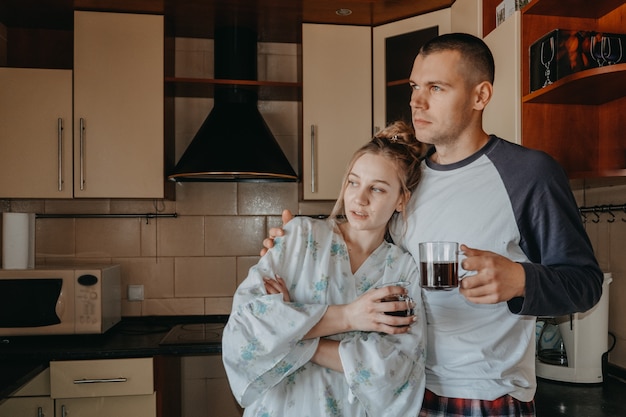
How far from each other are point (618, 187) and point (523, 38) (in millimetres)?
674

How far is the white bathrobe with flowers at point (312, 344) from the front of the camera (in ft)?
4.02

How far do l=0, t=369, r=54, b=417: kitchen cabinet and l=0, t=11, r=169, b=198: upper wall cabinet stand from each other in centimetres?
84

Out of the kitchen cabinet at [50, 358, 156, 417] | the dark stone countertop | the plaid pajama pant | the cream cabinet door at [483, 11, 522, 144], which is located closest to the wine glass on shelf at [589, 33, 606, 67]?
the cream cabinet door at [483, 11, 522, 144]

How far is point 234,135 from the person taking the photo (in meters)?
2.71

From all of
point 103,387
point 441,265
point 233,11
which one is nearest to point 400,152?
point 441,265

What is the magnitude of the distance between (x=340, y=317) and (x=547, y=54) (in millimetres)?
1218

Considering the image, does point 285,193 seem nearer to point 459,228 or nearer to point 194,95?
point 194,95

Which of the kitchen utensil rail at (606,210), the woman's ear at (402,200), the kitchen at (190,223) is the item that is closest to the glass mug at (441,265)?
the woman's ear at (402,200)

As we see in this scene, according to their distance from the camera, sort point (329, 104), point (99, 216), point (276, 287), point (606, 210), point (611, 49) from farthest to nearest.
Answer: point (99, 216) < point (329, 104) < point (606, 210) < point (611, 49) < point (276, 287)

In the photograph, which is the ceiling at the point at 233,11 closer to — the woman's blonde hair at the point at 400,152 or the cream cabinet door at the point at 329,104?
the cream cabinet door at the point at 329,104

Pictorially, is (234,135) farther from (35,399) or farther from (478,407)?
(478,407)

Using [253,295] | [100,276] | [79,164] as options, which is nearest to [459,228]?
[253,295]

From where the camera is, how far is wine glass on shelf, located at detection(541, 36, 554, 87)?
186 centimetres

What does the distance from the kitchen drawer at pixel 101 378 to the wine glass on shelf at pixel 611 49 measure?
210 cm
